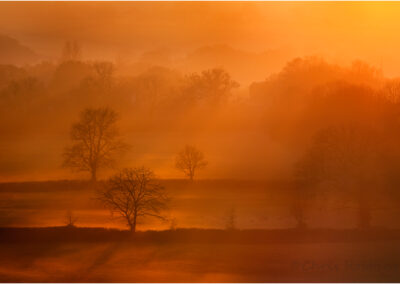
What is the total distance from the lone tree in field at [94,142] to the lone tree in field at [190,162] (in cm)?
207

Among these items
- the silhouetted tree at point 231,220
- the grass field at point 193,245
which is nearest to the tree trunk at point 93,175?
the grass field at point 193,245

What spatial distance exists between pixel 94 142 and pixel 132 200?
3845mm

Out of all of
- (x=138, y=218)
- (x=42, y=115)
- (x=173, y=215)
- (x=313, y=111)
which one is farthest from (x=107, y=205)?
(x=313, y=111)

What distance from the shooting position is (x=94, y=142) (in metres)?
13.0

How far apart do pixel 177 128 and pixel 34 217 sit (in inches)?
245

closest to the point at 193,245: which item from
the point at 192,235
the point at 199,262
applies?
the point at 192,235

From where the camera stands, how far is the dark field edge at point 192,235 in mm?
9227

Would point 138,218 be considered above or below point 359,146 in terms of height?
below

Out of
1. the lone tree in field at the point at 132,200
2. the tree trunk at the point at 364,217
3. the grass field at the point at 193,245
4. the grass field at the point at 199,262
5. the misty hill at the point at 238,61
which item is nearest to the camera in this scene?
the grass field at the point at 199,262

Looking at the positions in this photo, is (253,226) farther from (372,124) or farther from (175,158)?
(372,124)

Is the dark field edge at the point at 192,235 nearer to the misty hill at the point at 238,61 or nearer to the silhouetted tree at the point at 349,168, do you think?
the silhouetted tree at the point at 349,168

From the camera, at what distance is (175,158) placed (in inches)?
513

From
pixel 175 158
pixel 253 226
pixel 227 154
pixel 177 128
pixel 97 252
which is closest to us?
pixel 97 252

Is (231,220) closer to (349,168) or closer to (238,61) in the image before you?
(349,168)
